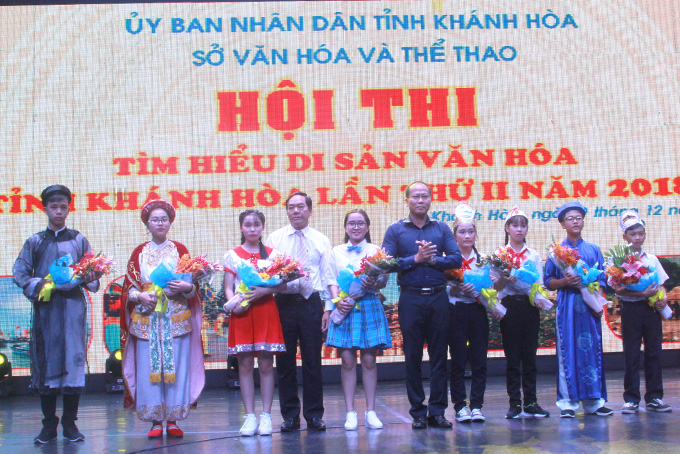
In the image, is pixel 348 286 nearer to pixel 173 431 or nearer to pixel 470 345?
pixel 470 345

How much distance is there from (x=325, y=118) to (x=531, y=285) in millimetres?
2310

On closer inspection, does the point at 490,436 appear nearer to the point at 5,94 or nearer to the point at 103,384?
the point at 103,384

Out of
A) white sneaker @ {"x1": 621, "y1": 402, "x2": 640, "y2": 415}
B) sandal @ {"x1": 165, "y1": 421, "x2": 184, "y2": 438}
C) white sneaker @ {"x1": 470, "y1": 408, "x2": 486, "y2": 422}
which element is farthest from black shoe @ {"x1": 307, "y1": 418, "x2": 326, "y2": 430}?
white sneaker @ {"x1": 621, "y1": 402, "x2": 640, "y2": 415}

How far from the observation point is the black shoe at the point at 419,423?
11.7 ft

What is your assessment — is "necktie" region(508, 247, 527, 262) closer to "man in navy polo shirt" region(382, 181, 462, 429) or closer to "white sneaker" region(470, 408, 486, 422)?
"man in navy polo shirt" region(382, 181, 462, 429)

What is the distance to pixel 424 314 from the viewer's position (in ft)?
11.8

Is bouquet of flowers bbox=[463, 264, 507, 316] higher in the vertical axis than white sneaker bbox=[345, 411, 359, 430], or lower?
higher

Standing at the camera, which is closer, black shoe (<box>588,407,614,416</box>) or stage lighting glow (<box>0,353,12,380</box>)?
black shoe (<box>588,407,614,416</box>)

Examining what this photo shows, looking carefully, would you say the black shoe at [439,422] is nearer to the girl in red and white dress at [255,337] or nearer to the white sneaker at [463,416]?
the white sneaker at [463,416]

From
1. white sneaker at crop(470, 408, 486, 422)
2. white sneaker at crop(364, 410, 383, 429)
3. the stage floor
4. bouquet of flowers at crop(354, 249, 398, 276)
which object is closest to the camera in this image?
the stage floor

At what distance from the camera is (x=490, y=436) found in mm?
3357

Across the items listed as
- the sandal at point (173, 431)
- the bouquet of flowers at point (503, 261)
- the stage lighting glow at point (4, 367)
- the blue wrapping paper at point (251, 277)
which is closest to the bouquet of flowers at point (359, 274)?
the blue wrapping paper at point (251, 277)

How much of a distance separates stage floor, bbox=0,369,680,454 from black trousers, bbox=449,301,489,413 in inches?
6.9

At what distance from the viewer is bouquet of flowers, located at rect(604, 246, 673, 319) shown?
3.95m
